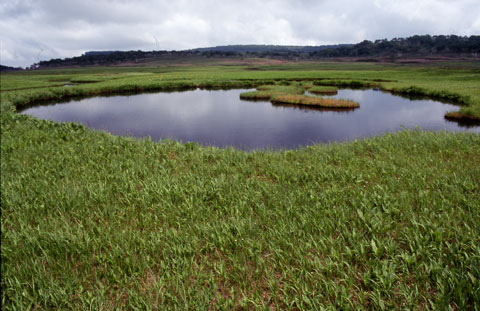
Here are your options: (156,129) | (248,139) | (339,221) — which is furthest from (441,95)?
(339,221)

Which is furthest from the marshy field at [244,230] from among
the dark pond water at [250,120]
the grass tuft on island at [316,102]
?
the grass tuft on island at [316,102]

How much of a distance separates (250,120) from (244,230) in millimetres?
19330

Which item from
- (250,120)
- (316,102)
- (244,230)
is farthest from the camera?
(316,102)

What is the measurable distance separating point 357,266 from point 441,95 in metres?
37.7

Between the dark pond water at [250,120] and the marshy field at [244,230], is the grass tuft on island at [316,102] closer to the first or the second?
the dark pond water at [250,120]

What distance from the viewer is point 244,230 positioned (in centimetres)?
559

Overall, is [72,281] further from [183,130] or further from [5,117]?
[5,117]

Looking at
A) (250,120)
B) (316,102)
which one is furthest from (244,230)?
(316,102)

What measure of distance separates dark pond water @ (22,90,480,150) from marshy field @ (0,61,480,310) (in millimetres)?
7243

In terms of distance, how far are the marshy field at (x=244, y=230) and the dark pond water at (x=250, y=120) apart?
7.24 metres

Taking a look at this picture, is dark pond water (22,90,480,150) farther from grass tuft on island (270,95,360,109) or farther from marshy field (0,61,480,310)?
marshy field (0,61,480,310)

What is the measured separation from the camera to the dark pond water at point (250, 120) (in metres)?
18.9

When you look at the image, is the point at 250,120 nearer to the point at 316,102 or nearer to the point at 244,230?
the point at 316,102

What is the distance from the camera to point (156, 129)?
22.1 m
